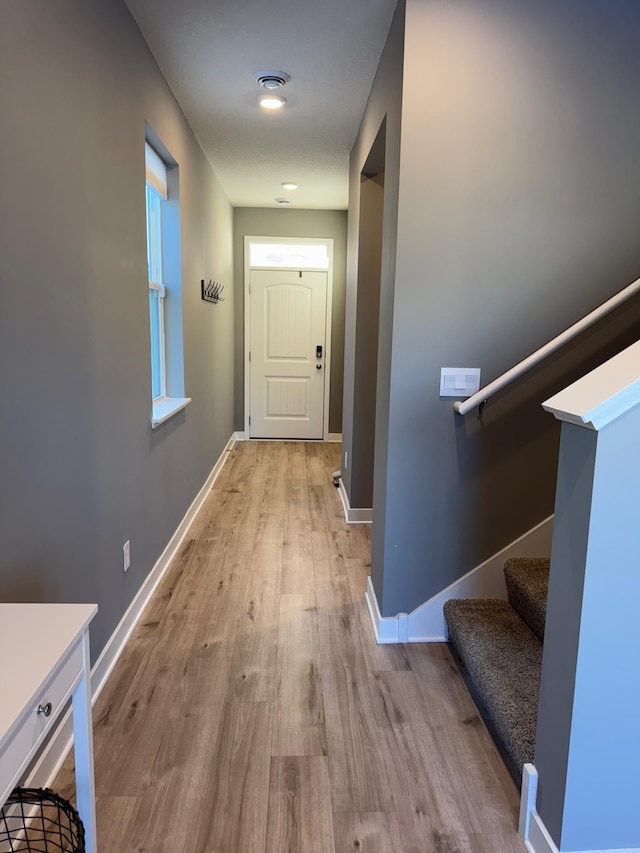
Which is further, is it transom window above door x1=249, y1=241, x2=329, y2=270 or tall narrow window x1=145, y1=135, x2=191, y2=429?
transom window above door x1=249, y1=241, x2=329, y2=270

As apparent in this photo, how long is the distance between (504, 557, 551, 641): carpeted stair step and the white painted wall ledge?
97cm

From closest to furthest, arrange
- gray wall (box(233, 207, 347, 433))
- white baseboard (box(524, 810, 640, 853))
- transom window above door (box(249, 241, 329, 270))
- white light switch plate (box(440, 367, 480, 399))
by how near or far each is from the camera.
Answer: white baseboard (box(524, 810, 640, 853))
white light switch plate (box(440, 367, 480, 399))
gray wall (box(233, 207, 347, 433))
transom window above door (box(249, 241, 329, 270))

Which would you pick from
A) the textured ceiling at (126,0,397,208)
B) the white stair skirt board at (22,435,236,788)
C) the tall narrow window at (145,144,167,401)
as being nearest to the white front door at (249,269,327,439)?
the textured ceiling at (126,0,397,208)

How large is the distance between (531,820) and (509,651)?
594mm

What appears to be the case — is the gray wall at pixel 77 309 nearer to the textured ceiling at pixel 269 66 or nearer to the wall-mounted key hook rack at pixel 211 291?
the textured ceiling at pixel 269 66

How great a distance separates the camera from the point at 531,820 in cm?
141

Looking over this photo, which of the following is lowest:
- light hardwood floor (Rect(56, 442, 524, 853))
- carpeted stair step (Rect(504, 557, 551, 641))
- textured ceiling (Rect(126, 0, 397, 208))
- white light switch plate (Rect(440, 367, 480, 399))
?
light hardwood floor (Rect(56, 442, 524, 853))

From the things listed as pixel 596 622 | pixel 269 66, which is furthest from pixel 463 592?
pixel 269 66

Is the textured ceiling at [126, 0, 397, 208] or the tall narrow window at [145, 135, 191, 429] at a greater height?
the textured ceiling at [126, 0, 397, 208]

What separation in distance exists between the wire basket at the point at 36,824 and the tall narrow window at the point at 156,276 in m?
2.08

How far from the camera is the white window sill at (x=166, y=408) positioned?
2781 mm

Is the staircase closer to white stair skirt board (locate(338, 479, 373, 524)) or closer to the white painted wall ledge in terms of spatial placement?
the white painted wall ledge

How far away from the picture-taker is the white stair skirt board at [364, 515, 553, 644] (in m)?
2.31

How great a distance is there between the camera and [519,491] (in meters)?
2.27
